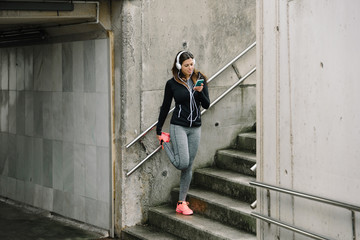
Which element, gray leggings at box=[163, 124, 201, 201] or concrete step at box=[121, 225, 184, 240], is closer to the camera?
gray leggings at box=[163, 124, 201, 201]

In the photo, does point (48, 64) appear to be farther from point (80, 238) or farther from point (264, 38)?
point (264, 38)

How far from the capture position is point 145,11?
21.8ft

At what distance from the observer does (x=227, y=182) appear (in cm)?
659

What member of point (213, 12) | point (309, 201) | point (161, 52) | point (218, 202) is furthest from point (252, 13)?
point (309, 201)

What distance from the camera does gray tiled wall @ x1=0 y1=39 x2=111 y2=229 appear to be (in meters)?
6.93

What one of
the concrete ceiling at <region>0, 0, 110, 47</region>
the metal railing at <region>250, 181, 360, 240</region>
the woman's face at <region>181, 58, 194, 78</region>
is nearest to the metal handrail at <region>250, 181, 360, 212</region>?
the metal railing at <region>250, 181, 360, 240</region>

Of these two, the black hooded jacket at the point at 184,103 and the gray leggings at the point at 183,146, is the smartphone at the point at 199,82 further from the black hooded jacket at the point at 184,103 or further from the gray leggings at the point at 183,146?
the gray leggings at the point at 183,146

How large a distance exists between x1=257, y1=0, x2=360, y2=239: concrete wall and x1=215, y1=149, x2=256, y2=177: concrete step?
2.75 m

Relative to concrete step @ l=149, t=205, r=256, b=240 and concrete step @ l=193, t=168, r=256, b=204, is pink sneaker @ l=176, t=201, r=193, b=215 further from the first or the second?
concrete step @ l=193, t=168, r=256, b=204

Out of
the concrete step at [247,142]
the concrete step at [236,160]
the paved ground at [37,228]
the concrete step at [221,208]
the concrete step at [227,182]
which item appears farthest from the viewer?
the concrete step at [247,142]

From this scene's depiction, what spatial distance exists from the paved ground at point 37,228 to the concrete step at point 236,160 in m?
1.76

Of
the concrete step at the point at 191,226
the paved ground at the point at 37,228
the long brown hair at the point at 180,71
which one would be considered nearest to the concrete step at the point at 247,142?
the concrete step at the point at 191,226

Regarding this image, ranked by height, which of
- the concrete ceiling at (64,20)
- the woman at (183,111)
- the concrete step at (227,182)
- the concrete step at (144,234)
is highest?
the concrete ceiling at (64,20)

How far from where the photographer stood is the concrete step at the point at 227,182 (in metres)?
A: 6.25
